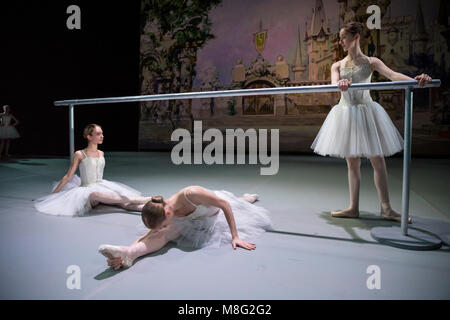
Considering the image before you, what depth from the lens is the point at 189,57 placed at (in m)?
8.98

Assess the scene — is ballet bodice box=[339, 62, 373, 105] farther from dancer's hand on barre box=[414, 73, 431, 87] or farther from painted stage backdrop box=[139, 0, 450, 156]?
painted stage backdrop box=[139, 0, 450, 156]

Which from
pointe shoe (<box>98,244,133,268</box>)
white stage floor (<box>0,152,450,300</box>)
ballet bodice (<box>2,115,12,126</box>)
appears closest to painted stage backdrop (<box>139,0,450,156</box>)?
ballet bodice (<box>2,115,12,126</box>)

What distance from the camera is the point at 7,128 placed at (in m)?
6.61

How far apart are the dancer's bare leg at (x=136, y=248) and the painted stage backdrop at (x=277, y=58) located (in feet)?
21.8

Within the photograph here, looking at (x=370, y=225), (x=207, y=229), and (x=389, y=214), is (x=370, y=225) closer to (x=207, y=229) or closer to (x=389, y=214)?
(x=389, y=214)

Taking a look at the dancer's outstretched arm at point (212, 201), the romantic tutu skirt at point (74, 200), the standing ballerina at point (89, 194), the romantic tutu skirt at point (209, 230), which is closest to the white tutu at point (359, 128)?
the romantic tutu skirt at point (209, 230)

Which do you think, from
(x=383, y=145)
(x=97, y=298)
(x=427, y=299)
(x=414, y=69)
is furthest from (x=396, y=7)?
(x=97, y=298)

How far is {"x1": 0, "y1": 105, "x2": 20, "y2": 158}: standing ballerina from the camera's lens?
652 centimetres

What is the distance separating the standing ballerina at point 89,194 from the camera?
2359mm

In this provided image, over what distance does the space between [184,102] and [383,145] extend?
759cm

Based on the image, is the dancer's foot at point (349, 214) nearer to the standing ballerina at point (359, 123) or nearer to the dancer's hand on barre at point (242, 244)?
the standing ballerina at point (359, 123)

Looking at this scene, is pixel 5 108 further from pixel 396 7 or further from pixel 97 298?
pixel 396 7

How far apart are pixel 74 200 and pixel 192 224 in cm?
113
